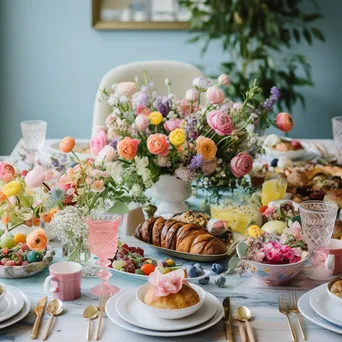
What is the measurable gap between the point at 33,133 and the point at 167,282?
137cm

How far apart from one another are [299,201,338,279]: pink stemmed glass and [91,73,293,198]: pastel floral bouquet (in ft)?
1.24

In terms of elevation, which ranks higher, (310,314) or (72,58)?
(72,58)

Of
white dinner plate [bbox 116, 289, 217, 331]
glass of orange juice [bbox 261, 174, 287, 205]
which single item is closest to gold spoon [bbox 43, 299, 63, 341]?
white dinner plate [bbox 116, 289, 217, 331]

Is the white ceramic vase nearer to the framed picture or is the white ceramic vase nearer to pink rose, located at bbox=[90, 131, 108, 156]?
pink rose, located at bbox=[90, 131, 108, 156]

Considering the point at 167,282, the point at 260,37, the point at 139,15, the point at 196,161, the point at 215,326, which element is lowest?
the point at 215,326

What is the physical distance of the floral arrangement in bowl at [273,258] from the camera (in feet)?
5.35

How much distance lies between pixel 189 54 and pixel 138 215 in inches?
102

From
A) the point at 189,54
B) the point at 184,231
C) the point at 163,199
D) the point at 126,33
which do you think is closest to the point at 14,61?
the point at 126,33

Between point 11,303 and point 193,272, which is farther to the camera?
point 193,272

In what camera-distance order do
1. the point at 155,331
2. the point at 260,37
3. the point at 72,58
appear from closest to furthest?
1. the point at 155,331
2. the point at 260,37
3. the point at 72,58

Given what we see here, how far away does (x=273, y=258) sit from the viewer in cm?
165

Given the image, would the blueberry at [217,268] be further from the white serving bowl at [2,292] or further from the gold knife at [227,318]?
the white serving bowl at [2,292]

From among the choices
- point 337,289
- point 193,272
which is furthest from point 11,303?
point 337,289

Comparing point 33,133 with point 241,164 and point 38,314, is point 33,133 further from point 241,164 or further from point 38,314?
point 38,314
